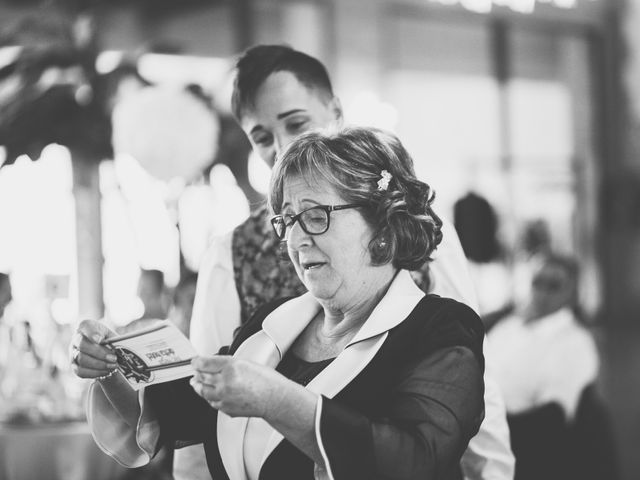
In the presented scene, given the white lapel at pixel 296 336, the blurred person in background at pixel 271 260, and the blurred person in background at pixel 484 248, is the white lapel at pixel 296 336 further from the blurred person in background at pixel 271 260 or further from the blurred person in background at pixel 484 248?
the blurred person in background at pixel 484 248

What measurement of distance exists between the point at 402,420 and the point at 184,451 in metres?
0.76

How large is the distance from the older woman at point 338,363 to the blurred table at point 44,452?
93.6 inches

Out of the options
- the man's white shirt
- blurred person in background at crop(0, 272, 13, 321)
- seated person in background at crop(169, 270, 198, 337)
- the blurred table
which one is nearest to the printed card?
the man's white shirt

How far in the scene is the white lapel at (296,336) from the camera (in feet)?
4.53

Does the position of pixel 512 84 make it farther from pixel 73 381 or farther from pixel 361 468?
pixel 361 468

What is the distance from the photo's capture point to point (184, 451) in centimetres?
186

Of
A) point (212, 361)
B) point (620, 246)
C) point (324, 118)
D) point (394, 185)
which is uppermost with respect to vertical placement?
point (324, 118)

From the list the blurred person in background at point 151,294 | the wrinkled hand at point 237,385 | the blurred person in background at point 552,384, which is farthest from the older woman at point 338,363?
the blurred person in background at point 151,294

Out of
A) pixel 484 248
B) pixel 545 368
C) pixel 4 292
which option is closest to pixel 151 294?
pixel 4 292

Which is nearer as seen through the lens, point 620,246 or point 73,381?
point 73,381

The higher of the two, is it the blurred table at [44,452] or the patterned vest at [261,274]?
the patterned vest at [261,274]

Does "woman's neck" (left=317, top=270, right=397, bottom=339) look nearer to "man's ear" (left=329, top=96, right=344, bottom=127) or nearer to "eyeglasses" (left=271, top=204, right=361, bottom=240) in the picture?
"eyeglasses" (left=271, top=204, right=361, bottom=240)

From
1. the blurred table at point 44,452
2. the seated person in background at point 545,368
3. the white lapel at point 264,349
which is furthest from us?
the blurred table at point 44,452

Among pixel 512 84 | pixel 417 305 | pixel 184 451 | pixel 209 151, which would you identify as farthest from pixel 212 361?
pixel 512 84
